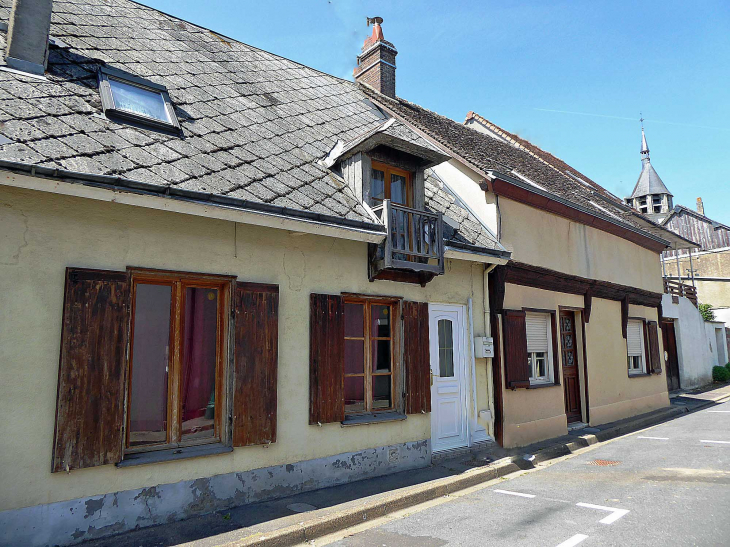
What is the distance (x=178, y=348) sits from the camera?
5.51m

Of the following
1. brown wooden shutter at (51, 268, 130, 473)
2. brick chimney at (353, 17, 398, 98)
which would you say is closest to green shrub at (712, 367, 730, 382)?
brick chimney at (353, 17, 398, 98)

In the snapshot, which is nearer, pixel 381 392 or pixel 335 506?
pixel 335 506

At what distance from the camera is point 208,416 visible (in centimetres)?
566

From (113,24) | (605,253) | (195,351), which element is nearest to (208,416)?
(195,351)

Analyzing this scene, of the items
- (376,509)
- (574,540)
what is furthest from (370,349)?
(574,540)

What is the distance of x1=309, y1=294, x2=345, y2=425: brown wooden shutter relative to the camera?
639 cm

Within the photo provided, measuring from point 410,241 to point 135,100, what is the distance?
3.99 metres

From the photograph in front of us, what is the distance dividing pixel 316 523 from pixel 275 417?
131 centimetres

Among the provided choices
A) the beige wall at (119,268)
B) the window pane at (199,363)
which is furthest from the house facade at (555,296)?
the window pane at (199,363)

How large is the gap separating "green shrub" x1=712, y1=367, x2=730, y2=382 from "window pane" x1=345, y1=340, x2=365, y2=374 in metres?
20.3

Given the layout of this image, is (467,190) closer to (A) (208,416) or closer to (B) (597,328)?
(B) (597,328)

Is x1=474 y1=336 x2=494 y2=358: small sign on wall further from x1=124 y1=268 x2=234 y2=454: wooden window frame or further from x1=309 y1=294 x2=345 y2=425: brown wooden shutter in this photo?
x1=124 y1=268 x2=234 y2=454: wooden window frame

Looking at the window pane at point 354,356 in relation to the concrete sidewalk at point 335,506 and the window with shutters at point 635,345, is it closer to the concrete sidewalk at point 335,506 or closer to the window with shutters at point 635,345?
the concrete sidewalk at point 335,506

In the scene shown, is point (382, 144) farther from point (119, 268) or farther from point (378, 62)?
point (378, 62)
